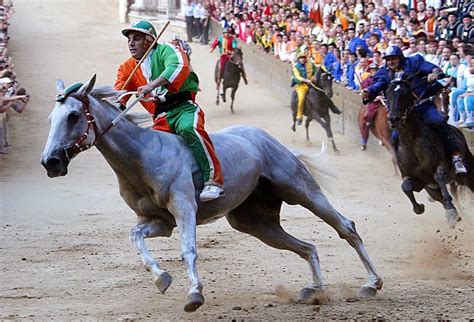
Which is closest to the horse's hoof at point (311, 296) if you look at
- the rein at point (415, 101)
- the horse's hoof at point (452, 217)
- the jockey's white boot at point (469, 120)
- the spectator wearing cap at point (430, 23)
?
the horse's hoof at point (452, 217)

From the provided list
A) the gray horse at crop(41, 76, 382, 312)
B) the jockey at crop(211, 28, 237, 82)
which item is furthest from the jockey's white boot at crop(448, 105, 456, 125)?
the jockey at crop(211, 28, 237, 82)

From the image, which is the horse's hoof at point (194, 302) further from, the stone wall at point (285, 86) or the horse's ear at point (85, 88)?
the stone wall at point (285, 86)

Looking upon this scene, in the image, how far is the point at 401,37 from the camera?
20500 millimetres

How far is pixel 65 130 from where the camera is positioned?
7.56 metres

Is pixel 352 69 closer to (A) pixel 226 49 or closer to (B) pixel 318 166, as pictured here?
(A) pixel 226 49

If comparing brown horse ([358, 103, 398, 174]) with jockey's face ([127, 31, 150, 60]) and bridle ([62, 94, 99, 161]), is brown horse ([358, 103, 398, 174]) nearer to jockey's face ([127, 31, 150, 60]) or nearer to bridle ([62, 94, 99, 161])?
jockey's face ([127, 31, 150, 60])

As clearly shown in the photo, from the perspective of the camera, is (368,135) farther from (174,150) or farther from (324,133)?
(174,150)

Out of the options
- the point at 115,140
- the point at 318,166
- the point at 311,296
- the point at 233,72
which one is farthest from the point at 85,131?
the point at 233,72

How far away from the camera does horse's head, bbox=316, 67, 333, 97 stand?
71.4 feet

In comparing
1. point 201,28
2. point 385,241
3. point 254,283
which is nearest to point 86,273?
point 254,283

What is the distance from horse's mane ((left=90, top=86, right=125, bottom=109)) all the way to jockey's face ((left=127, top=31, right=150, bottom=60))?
43 cm

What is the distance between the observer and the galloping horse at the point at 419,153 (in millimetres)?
12008

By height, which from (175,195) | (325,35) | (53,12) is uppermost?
(175,195)

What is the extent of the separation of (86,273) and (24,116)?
15135 mm
